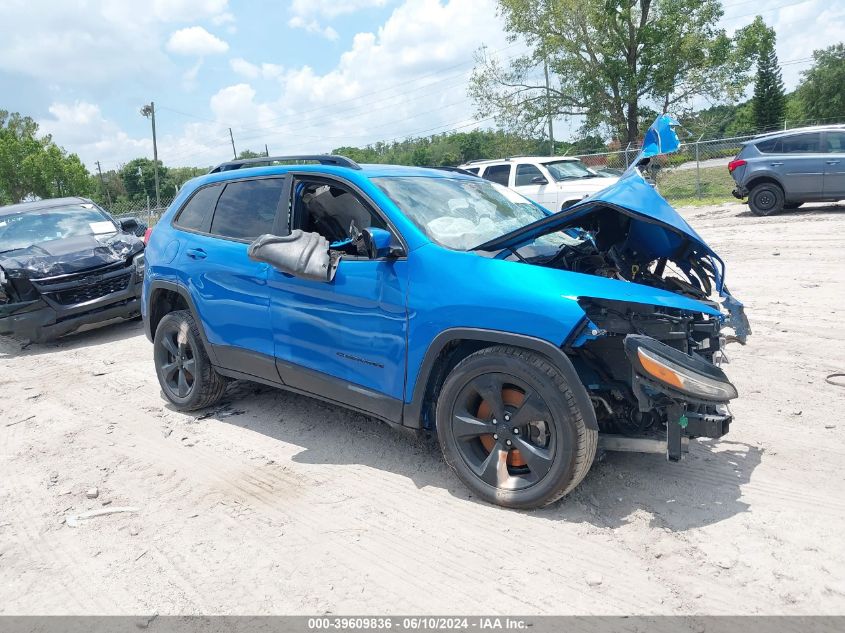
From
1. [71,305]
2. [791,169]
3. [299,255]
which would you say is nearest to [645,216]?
[299,255]

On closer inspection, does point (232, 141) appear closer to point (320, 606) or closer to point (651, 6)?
point (651, 6)

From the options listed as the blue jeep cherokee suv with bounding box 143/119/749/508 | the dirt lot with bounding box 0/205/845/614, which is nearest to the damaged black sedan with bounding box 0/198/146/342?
the dirt lot with bounding box 0/205/845/614

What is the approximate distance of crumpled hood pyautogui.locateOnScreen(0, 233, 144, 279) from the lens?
7918 mm

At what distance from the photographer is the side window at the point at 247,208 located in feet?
14.8

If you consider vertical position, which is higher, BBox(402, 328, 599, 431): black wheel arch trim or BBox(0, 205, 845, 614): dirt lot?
BBox(402, 328, 599, 431): black wheel arch trim

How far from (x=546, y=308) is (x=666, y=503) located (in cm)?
124

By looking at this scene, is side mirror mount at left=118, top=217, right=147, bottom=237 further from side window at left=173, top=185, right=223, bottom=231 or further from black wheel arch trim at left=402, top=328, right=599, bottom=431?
black wheel arch trim at left=402, top=328, right=599, bottom=431

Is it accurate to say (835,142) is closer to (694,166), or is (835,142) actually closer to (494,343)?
(694,166)

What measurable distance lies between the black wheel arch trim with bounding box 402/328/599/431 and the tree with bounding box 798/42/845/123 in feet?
197

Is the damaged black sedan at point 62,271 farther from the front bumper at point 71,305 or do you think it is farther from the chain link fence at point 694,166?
the chain link fence at point 694,166

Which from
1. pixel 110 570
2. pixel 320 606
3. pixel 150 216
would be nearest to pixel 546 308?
pixel 320 606

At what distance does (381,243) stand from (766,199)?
13.1m

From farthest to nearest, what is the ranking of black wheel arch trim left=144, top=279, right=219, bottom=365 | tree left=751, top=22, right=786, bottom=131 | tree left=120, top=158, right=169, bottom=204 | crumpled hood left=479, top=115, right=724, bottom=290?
tree left=120, top=158, right=169, bottom=204 < tree left=751, top=22, right=786, bottom=131 < black wheel arch trim left=144, top=279, right=219, bottom=365 < crumpled hood left=479, top=115, right=724, bottom=290

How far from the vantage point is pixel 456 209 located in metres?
4.14
